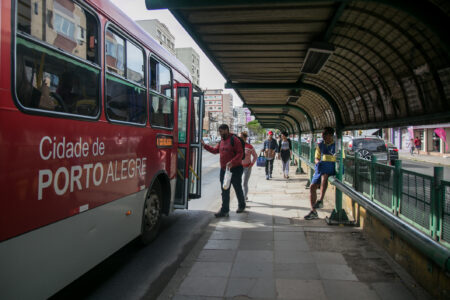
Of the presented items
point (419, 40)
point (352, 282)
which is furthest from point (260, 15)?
point (352, 282)

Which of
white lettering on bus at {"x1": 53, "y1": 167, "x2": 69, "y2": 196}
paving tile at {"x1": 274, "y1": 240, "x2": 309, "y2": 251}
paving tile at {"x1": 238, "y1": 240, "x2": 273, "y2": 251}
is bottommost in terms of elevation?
paving tile at {"x1": 238, "y1": 240, "x2": 273, "y2": 251}

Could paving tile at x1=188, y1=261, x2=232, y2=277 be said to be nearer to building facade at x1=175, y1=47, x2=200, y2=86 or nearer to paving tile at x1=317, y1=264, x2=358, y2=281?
paving tile at x1=317, y1=264, x2=358, y2=281

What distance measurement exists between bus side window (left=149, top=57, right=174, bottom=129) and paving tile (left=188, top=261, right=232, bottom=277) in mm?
2163

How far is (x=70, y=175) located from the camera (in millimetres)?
3062

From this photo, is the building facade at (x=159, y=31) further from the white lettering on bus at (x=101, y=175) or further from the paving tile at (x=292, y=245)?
the white lettering on bus at (x=101, y=175)

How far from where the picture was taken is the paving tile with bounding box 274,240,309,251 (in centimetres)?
515

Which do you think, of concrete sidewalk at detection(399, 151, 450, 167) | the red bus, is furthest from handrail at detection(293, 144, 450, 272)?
concrete sidewalk at detection(399, 151, 450, 167)

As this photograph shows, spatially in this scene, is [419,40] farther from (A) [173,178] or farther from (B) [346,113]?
(A) [173,178]

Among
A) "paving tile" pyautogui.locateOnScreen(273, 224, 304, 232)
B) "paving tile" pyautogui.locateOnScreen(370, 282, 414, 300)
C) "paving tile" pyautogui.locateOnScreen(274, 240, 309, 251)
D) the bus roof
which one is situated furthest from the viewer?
"paving tile" pyautogui.locateOnScreen(273, 224, 304, 232)

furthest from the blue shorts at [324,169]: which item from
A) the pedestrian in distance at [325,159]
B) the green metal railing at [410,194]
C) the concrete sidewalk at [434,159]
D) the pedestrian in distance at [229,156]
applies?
the concrete sidewalk at [434,159]

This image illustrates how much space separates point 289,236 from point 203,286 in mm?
2313

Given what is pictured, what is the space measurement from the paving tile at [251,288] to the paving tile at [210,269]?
26cm

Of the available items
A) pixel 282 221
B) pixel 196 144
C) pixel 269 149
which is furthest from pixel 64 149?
pixel 269 149

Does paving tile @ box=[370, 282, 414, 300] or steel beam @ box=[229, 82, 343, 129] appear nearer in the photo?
paving tile @ box=[370, 282, 414, 300]
